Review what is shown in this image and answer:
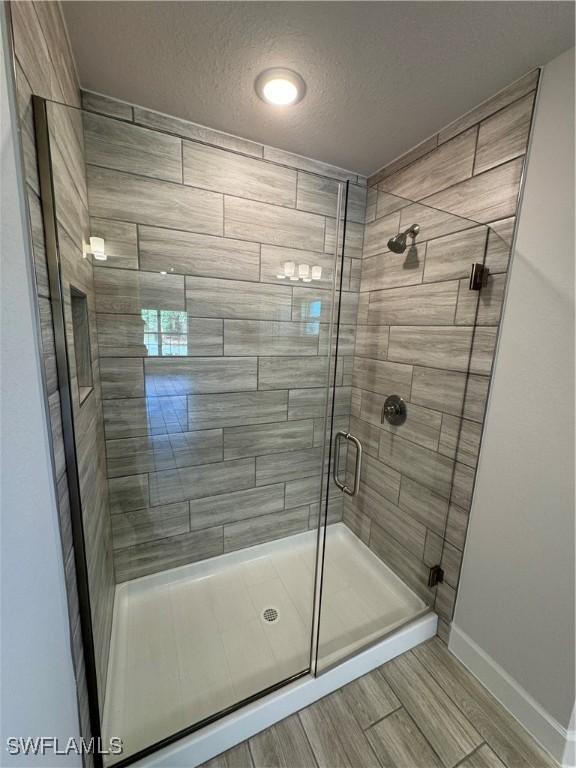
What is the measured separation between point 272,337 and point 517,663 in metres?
1.88

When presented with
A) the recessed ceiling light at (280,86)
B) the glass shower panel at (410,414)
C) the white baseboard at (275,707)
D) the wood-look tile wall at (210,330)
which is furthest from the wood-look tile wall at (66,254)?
the glass shower panel at (410,414)

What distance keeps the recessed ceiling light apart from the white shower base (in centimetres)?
245

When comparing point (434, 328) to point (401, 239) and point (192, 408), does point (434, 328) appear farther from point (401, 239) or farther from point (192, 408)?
point (192, 408)

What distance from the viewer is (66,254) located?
36.1 inches

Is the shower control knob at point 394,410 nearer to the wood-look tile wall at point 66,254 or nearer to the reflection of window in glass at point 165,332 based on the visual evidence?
the reflection of window in glass at point 165,332

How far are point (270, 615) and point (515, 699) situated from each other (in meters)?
1.11

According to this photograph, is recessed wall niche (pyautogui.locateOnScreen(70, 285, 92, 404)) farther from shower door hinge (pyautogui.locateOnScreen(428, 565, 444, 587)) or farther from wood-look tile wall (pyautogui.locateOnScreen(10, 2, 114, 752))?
shower door hinge (pyautogui.locateOnScreen(428, 565, 444, 587))

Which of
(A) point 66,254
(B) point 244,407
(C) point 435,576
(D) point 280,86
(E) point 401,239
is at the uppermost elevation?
(D) point 280,86

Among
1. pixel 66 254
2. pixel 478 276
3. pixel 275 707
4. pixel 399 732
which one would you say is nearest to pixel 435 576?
pixel 399 732

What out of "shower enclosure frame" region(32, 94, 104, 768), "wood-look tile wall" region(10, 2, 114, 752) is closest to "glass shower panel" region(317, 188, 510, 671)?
"shower enclosure frame" region(32, 94, 104, 768)

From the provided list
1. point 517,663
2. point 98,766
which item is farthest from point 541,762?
point 98,766

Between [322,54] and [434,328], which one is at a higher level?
[322,54]

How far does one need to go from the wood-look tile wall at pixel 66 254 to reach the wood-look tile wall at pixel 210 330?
15 centimetres

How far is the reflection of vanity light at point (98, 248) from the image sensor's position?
1.35 meters
